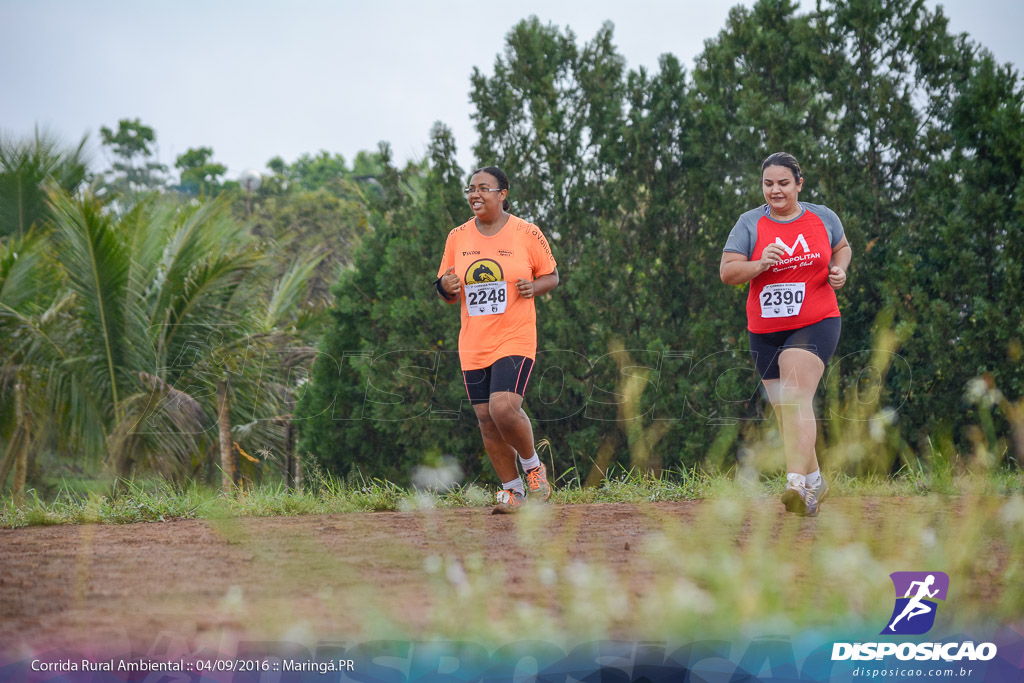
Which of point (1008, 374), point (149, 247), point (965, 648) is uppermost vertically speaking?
point (149, 247)

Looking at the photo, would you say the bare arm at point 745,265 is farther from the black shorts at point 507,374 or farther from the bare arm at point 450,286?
the bare arm at point 450,286

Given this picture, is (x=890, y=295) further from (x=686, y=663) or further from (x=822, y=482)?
(x=686, y=663)

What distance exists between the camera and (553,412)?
8.05 meters

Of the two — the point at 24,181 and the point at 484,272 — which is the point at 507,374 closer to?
the point at 484,272

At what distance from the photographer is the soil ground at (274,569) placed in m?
2.36

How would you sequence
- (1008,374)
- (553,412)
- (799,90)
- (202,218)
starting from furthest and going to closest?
1. (202,218)
2. (553,412)
3. (799,90)
4. (1008,374)

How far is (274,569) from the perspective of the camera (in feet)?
10.0

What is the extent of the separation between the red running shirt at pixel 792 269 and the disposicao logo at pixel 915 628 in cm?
194

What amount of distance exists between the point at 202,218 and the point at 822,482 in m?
7.86

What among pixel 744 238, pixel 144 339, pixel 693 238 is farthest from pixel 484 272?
pixel 144 339

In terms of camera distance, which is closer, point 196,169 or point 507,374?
point 507,374

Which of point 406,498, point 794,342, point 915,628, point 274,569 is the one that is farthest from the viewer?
point 406,498

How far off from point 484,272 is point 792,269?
1.60 metres

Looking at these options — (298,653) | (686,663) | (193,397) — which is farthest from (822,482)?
(193,397)
